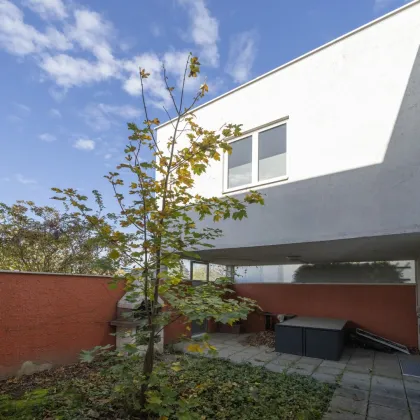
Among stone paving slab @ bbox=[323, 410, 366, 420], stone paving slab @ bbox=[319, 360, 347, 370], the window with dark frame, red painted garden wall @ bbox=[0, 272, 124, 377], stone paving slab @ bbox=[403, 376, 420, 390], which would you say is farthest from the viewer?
the window with dark frame

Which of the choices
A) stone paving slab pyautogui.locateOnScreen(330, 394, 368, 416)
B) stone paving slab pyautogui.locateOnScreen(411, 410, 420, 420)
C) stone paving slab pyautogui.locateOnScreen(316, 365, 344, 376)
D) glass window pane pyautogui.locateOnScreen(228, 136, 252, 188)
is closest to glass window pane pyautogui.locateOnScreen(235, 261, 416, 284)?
stone paving slab pyautogui.locateOnScreen(316, 365, 344, 376)

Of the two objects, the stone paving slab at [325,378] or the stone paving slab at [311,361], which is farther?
the stone paving slab at [311,361]

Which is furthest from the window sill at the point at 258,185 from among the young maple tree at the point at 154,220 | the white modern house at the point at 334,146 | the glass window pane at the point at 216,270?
the glass window pane at the point at 216,270

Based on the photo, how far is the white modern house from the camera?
4.69m

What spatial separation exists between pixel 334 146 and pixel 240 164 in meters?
2.15

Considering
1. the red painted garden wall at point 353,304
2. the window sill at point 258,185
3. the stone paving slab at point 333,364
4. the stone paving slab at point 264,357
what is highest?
the window sill at point 258,185

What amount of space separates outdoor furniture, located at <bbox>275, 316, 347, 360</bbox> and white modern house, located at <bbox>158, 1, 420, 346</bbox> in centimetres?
216

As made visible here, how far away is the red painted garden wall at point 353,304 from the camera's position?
801 cm

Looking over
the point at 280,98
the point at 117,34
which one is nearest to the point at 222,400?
the point at 280,98

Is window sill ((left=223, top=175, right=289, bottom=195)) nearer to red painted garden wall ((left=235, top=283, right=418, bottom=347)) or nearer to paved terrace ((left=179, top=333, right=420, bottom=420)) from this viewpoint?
paved terrace ((left=179, top=333, right=420, bottom=420))

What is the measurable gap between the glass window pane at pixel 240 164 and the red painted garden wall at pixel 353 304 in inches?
193

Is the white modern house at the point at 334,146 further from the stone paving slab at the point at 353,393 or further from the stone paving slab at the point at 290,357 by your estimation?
the stone paving slab at the point at 290,357

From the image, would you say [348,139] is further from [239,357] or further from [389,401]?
[239,357]

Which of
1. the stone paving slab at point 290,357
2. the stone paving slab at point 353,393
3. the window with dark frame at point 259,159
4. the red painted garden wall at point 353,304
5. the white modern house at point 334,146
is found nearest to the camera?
the stone paving slab at point 353,393
